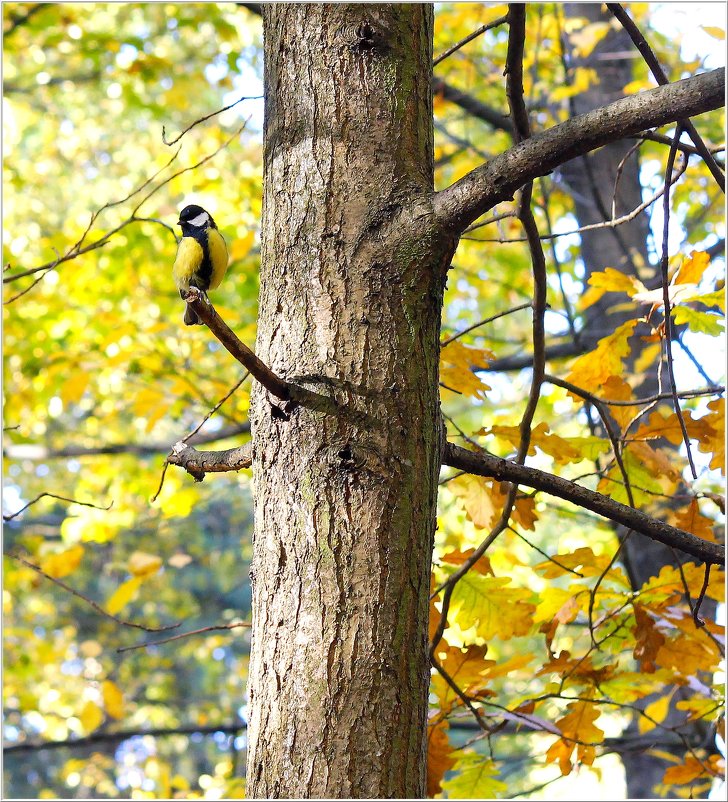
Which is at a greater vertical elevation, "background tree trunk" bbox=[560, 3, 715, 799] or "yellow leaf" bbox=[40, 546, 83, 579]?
"background tree trunk" bbox=[560, 3, 715, 799]

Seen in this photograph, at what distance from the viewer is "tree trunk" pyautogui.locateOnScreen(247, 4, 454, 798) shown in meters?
1.20

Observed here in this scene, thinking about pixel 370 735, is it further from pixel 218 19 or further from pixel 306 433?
pixel 218 19

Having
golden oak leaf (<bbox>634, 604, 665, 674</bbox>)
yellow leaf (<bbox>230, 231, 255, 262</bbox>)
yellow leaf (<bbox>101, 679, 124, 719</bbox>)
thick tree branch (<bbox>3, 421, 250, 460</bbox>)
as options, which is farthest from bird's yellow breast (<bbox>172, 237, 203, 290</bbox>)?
yellow leaf (<bbox>101, 679, 124, 719</bbox>)

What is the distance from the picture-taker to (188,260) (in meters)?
1.65

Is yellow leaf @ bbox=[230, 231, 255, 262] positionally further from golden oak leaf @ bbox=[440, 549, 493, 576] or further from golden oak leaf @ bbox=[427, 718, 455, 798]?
golden oak leaf @ bbox=[427, 718, 455, 798]

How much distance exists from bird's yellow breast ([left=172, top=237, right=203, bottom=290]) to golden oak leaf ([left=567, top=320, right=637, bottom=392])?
45.2 inches

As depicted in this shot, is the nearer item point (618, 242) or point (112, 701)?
point (112, 701)

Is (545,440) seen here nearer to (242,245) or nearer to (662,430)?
(662,430)

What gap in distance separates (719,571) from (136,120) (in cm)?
1192

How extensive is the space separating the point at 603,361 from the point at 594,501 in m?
0.79

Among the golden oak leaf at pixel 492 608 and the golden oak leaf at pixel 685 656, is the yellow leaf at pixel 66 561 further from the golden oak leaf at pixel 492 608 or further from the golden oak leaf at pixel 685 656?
the golden oak leaf at pixel 685 656

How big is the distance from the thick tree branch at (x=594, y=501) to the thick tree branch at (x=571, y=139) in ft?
1.55

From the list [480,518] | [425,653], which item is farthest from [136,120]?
[425,653]

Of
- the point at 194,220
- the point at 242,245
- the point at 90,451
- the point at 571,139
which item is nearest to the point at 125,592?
the point at 90,451
